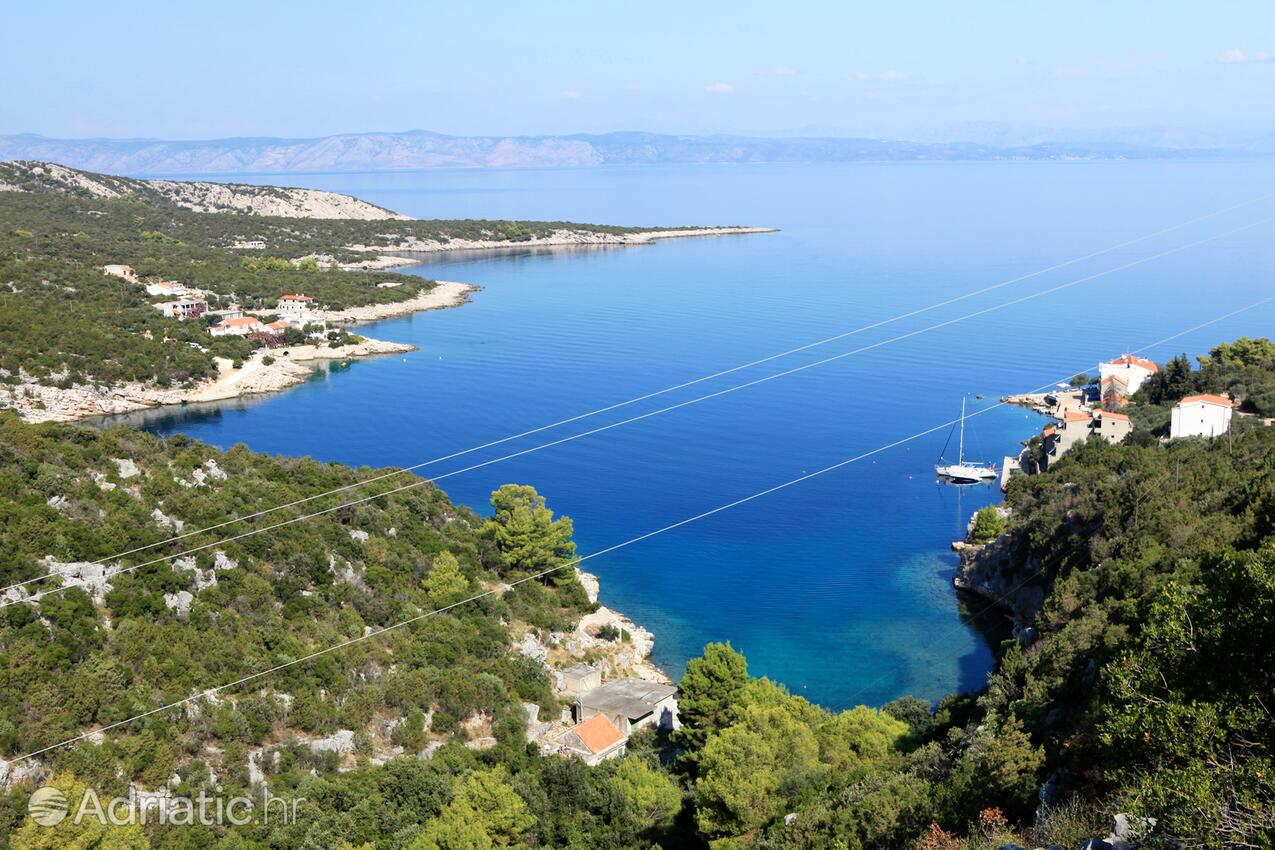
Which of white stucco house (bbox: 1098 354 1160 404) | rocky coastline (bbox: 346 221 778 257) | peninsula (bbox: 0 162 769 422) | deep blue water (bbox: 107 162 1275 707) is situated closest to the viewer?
deep blue water (bbox: 107 162 1275 707)

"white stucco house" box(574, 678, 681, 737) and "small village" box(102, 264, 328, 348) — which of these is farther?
"small village" box(102, 264, 328, 348)

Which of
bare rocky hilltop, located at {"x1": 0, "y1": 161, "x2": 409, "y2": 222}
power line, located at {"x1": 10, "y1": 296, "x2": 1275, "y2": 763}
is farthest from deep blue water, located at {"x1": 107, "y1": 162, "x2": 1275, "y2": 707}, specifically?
bare rocky hilltop, located at {"x1": 0, "y1": 161, "x2": 409, "y2": 222}

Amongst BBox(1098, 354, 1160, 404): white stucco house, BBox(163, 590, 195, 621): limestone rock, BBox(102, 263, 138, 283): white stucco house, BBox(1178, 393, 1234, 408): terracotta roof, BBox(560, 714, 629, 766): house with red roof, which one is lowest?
BBox(560, 714, 629, 766): house with red roof

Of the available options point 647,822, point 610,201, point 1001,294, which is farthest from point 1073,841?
point 610,201

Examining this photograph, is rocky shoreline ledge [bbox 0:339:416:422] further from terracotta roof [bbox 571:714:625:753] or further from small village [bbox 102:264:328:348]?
terracotta roof [bbox 571:714:625:753]

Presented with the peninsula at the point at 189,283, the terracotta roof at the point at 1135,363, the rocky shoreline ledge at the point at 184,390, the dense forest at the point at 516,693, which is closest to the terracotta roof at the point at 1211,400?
the dense forest at the point at 516,693

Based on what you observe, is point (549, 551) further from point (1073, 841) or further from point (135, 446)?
point (1073, 841)
